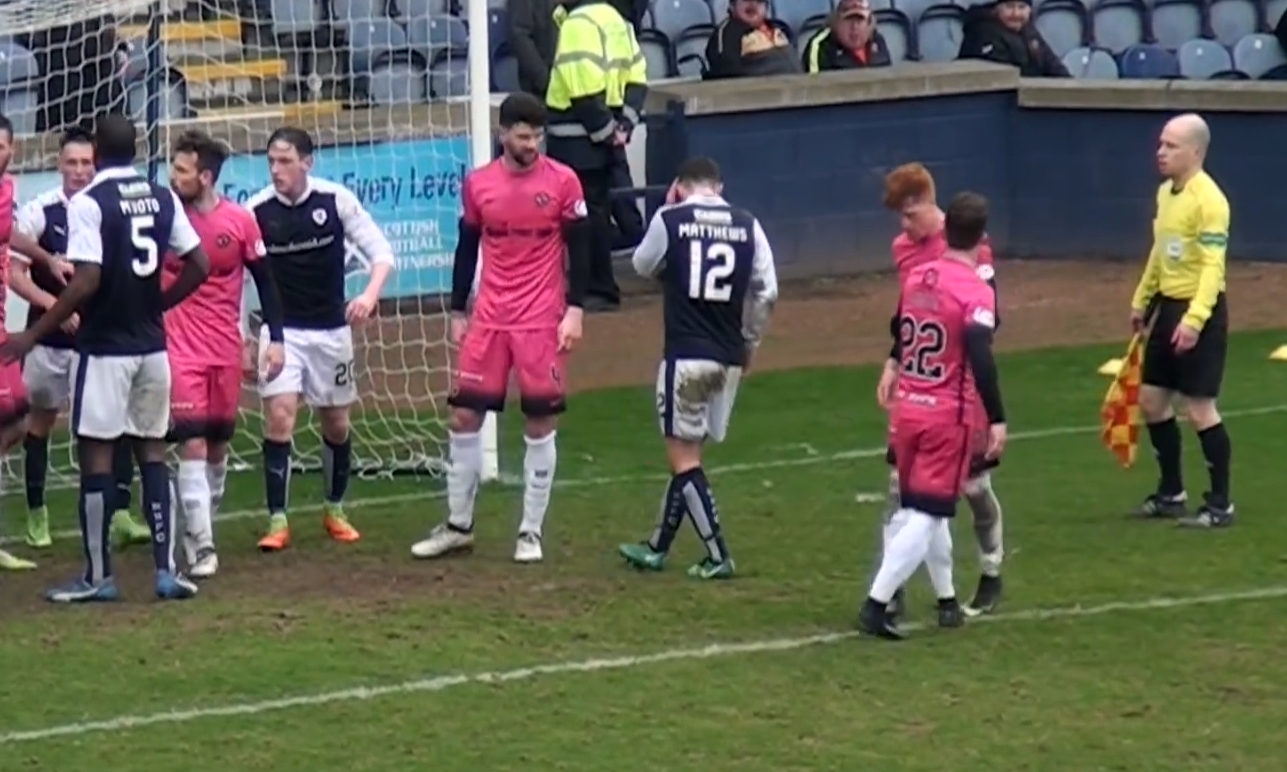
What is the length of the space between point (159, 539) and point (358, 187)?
16.1 ft

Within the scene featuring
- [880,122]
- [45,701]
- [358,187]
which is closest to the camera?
[45,701]

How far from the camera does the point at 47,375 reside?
40.0 ft

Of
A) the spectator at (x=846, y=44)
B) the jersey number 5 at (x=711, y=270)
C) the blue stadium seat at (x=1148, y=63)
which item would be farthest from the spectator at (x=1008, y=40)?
the jersey number 5 at (x=711, y=270)

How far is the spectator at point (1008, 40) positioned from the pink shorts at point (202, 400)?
11219 millimetres

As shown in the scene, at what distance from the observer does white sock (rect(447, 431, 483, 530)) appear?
37.7ft

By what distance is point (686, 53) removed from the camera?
22.0 meters

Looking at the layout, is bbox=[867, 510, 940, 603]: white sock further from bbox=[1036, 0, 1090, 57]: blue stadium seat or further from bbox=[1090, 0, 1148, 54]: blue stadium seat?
bbox=[1090, 0, 1148, 54]: blue stadium seat

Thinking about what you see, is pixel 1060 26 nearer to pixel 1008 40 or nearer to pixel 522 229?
pixel 1008 40

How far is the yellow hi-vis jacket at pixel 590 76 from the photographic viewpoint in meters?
18.0

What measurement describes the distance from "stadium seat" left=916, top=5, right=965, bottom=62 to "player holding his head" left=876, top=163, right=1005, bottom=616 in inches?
504

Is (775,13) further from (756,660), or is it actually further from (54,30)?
(756,660)

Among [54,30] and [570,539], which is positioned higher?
[54,30]

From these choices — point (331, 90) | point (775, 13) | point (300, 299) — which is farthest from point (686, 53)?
point (300, 299)

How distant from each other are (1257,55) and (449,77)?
999 centimetres
